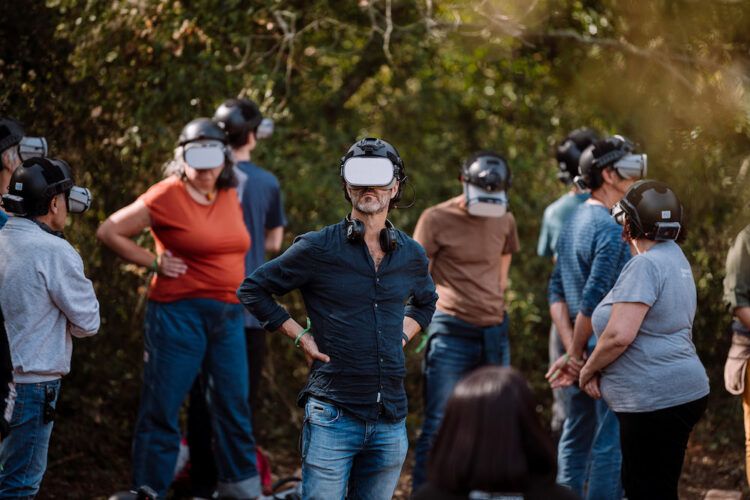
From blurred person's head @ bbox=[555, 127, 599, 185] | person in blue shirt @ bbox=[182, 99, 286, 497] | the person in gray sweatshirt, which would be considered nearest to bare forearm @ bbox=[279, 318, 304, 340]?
the person in gray sweatshirt

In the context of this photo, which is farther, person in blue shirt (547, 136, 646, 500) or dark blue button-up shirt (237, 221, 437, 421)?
person in blue shirt (547, 136, 646, 500)

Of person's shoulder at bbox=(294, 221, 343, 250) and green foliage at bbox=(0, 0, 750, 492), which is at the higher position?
green foliage at bbox=(0, 0, 750, 492)

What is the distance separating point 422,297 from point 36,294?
5.19ft

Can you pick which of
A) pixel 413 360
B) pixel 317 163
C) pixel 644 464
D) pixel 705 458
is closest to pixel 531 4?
pixel 317 163

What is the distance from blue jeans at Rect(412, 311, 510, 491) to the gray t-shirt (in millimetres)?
1638

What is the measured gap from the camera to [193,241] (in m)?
5.51

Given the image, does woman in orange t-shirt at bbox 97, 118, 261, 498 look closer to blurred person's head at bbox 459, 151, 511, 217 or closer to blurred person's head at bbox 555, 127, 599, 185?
blurred person's head at bbox 459, 151, 511, 217

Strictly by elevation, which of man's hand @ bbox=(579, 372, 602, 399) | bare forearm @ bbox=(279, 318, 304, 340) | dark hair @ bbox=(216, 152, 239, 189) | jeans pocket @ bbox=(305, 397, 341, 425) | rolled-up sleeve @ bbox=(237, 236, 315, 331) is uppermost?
dark hair @ bbox=(216, 152, 239, 189)

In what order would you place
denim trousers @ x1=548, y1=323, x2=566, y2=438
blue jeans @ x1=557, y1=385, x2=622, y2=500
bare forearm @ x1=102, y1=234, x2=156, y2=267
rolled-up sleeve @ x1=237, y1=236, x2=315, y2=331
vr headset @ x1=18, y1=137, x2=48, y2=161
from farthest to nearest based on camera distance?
denim trousers @ x1=548, y1=323, x2=566, y2=438, bare forearm @ x1=102, y1=234, x2=156, y2=267, vr headset @ x1=18, y1=137, x2=48, y2=161, blue jeans @ x1=557, y1=385, x2=622, y2=500, rolled-up sleeve @ x1=237, y1=236, x2=315, y2=331

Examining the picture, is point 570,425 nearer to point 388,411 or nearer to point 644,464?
point 644,464

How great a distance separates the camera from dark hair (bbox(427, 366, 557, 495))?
8.91 feet

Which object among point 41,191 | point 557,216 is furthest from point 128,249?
point 557,216

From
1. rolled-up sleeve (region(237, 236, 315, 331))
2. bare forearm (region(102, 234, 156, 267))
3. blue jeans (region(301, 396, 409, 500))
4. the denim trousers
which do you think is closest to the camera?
blue jeans (region(301, 396, 409, 500))

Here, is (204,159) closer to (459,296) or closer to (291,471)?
(459,296)
